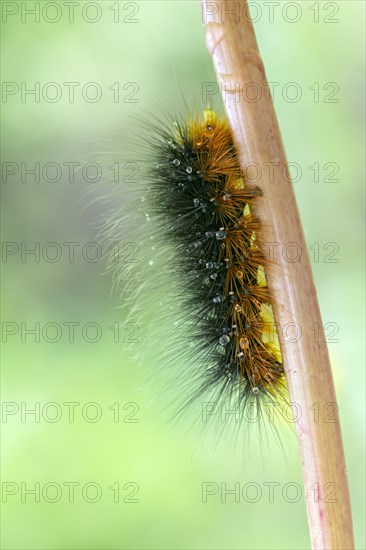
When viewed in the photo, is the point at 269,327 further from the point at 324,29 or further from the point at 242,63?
the point at 324,29

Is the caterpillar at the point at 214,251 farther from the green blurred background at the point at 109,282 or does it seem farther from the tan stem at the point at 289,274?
the green blurred background at the point at 109,282

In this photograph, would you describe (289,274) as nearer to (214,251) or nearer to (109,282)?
(214,251)

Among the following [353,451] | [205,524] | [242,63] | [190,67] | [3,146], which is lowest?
[205,524]

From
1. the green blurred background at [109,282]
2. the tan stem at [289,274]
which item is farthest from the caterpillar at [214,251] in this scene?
the green blurred background at [109,282]

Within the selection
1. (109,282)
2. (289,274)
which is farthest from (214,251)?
(109,282)

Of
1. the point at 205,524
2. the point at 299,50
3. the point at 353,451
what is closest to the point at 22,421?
the point at 205,524

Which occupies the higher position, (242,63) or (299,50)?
(299,50)
